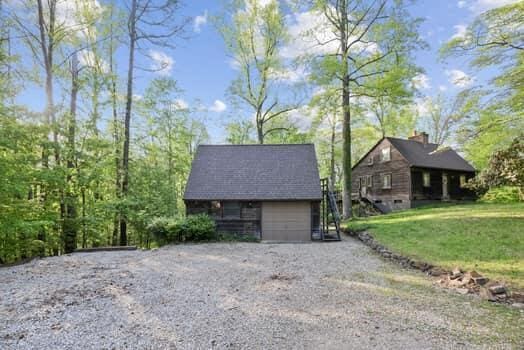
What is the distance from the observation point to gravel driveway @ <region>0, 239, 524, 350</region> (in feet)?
11.5

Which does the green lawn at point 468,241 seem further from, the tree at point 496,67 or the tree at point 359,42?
the tree at point 359,42

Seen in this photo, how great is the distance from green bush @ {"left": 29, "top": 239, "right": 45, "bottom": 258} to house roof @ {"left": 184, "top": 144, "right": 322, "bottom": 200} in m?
5.77

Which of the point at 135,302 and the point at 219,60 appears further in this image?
the point at 219,60

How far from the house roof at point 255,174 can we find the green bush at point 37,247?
577cm

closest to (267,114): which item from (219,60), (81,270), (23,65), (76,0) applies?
(219,60)

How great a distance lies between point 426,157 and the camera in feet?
68.2

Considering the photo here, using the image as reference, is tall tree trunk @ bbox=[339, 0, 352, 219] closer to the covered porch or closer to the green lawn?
the green lawn

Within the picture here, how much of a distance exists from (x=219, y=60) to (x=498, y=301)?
21319 millimetres

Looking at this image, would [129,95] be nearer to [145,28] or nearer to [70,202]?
[145,28]

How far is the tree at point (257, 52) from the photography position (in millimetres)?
20047

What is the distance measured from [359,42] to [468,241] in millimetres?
12823

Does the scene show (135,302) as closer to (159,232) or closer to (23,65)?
(159,232)

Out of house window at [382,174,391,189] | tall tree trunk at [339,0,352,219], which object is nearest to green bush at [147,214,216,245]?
tall tree trunk at [339,0,352,219]

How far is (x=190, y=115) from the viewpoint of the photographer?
69.7ft
